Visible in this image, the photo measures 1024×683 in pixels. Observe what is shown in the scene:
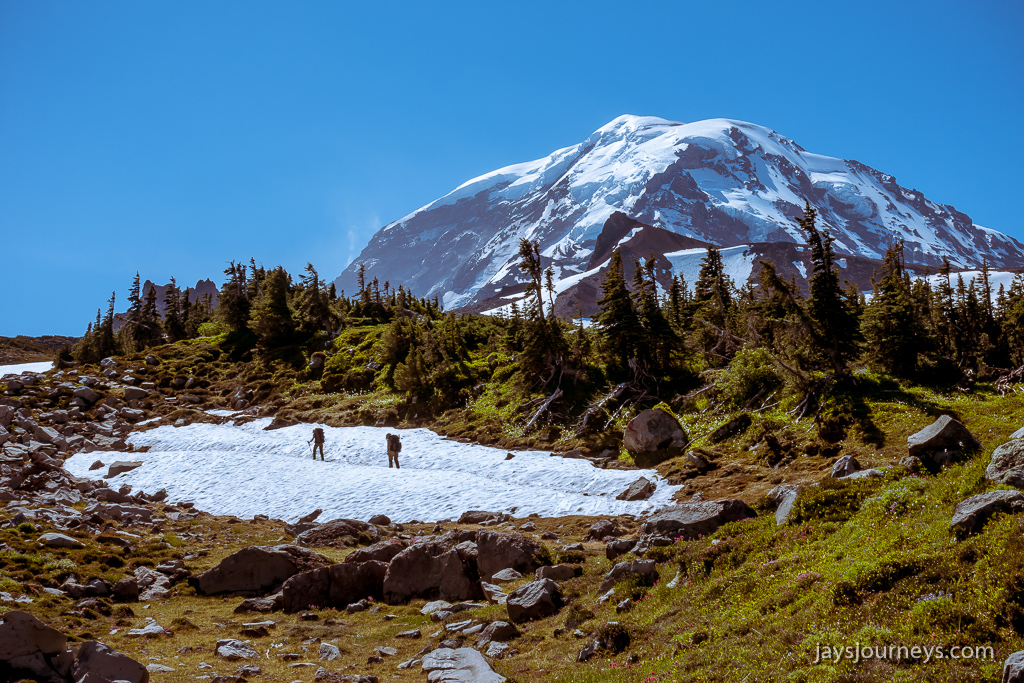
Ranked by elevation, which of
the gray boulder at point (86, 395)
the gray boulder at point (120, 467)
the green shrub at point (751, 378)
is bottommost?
the gray boulder at point (120, 467)

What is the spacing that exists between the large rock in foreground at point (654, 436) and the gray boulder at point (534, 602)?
14.6m

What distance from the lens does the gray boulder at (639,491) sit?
21.3 meters

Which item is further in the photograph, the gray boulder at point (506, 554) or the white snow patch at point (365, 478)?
the white snow patch at point (365, 478)

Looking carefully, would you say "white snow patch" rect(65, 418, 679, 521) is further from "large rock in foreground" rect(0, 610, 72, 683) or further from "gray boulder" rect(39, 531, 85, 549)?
"large rock in foreground" rect(0, 610, 72, 683)

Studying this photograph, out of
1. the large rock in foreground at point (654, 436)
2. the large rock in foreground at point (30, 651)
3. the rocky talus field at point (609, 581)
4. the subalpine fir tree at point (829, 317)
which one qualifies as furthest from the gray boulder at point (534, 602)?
the subalpine fir tree at point (829, 317)

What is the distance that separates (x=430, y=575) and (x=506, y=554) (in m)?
2.10

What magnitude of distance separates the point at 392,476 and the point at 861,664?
24.9m

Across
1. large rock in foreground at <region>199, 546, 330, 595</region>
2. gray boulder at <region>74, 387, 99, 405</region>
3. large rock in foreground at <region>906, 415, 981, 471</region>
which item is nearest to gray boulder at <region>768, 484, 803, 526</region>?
large rock in foreground at <region>906, 415, 981, 471</region>

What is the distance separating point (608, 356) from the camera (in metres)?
34.7

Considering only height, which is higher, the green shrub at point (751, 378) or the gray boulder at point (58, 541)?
the green shrub at point (751, 378)

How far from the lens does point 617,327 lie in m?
33.2

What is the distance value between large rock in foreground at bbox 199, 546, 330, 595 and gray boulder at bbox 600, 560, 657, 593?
9.05 m

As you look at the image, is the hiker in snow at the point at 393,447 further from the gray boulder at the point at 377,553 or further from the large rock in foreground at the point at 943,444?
the large rock in foreground at the point at 943,444

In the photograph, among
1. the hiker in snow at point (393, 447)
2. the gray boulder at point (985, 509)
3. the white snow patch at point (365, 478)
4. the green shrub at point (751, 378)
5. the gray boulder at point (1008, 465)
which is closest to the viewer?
the gray boulder at point (985, 509)
